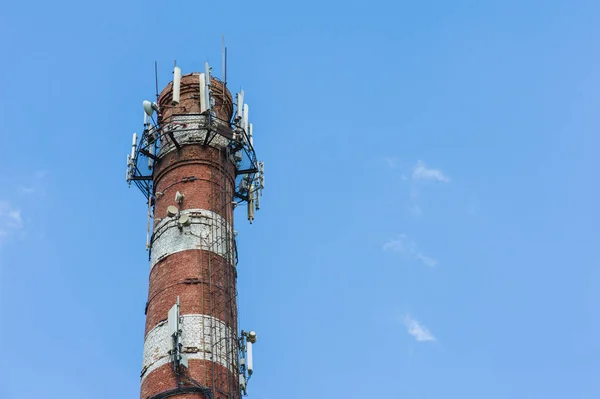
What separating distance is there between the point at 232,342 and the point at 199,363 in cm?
221

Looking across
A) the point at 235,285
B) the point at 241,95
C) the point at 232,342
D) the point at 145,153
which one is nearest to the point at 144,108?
the point at 145,153

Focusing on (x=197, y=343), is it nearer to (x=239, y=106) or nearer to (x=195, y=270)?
→ (x=195, y=270)

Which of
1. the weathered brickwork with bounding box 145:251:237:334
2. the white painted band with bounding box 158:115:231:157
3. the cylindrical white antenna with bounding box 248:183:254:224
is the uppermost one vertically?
the white painted band with bounding box 158:115:231:157

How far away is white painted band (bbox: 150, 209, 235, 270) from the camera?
123 ft

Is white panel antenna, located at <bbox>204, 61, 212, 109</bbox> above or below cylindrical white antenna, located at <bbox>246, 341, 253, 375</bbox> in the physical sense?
above

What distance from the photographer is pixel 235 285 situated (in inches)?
1502

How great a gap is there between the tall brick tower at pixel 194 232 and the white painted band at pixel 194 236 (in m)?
0.04

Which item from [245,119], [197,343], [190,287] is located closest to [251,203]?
[245,119]

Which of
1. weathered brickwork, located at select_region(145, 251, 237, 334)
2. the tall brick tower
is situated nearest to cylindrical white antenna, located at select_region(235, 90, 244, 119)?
the tall brick tower

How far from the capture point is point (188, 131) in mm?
40750

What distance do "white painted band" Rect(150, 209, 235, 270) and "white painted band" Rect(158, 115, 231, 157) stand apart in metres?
3.78

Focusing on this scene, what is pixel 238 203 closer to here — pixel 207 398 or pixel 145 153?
pixel 145 153

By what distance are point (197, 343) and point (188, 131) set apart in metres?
10.6

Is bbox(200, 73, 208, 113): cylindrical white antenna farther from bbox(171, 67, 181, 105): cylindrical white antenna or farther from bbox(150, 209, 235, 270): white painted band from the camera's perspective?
bbox(150, 209, 235, 270): white painted band
